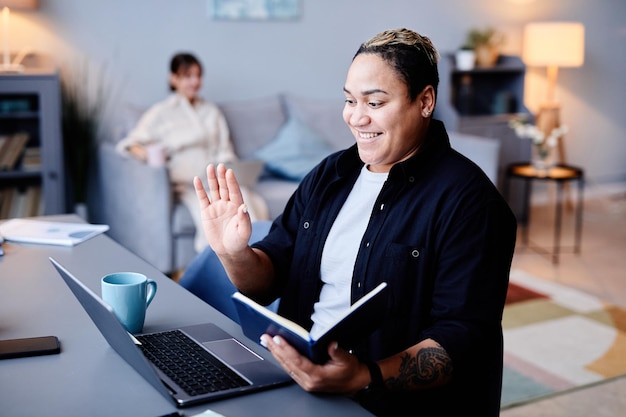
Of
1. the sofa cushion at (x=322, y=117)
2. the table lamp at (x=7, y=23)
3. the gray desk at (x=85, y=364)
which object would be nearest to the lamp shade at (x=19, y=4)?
the table lamp at (x=7, y=23)

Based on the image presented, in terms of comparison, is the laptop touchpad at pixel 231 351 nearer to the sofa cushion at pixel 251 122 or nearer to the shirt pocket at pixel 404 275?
the shirt pocket at pixel 404 275

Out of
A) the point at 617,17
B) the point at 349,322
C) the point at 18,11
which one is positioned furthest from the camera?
the point at 617,17

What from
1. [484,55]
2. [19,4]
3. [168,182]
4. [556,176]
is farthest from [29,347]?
[484,55]

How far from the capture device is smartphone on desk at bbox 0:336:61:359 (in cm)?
125

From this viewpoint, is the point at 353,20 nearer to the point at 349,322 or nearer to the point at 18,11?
the point at 18,11

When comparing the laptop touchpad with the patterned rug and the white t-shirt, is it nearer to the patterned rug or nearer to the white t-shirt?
the white t-shirt

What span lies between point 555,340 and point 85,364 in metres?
2.46

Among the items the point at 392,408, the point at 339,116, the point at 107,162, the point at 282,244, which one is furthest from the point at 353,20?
the point at 392,408

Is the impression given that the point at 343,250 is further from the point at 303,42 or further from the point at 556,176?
the point at 303,42

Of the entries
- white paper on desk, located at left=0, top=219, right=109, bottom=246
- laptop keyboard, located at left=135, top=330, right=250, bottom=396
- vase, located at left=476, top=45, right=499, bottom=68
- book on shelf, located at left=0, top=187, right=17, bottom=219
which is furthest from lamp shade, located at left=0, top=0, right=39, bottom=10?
vase, located at left=476, top=45, right=499, bottom=68

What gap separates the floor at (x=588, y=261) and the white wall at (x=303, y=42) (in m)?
0.49

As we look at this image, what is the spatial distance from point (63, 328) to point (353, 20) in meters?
4.00

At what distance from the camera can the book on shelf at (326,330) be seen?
1.05 m

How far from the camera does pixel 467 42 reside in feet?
18.1
